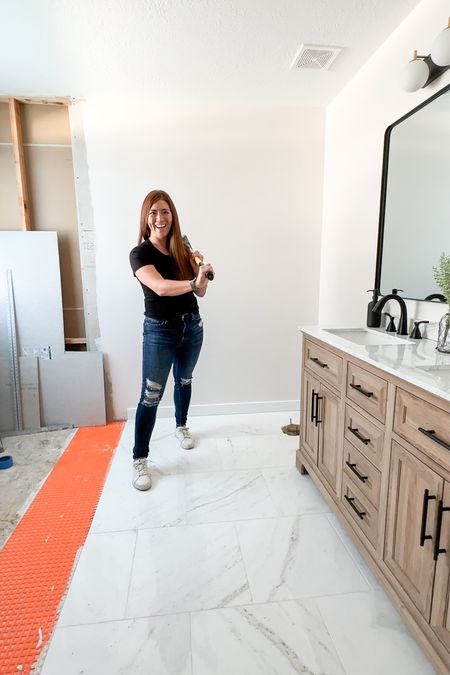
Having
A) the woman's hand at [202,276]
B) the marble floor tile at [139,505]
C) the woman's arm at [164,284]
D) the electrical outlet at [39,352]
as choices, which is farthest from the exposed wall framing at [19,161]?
the marble floor tile at [139,505]

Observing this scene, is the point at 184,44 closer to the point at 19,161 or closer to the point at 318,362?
the point at 19,161

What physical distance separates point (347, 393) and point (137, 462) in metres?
1.23

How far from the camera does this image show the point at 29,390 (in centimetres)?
269

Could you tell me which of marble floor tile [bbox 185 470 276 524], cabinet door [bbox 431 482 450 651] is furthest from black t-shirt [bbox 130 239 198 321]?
cabinet door [bbox 431 482 450 651]

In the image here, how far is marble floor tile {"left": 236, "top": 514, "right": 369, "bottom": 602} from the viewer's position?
4.41ft

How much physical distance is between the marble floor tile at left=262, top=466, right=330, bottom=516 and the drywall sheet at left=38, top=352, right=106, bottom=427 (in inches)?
55.2

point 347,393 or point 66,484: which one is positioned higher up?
point 347,393

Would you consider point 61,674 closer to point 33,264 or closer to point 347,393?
point 347,393

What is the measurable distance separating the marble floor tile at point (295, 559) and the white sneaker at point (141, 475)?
561mm

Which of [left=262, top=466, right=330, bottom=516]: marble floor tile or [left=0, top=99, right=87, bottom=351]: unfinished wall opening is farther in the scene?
[left=0, top=99, right=87, bottom=351]: unfinished wall opening

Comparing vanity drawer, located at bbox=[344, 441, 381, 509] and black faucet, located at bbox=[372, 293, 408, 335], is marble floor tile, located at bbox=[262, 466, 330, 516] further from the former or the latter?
black faucet, located at bbox=[372, 293, 408, 335]

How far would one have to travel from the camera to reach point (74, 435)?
2650 mm

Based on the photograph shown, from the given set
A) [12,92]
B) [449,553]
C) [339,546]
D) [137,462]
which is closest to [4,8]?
[12,92]

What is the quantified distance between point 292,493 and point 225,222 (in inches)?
74.8
